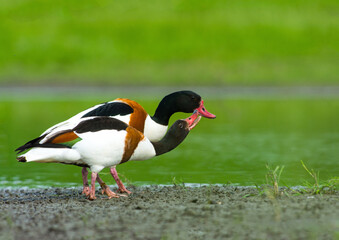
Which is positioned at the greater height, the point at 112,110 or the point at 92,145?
the point at 112,110

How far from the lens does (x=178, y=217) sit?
732 cm

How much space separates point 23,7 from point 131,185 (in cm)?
6133

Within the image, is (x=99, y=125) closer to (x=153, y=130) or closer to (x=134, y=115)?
(x=134, y=115)

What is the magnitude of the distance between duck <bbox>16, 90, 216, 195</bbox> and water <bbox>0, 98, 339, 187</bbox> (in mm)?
705

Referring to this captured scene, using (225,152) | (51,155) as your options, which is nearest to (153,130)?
(51,155)

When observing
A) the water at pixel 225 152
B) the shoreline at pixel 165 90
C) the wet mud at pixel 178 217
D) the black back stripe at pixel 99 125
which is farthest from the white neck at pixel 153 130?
the shoreline at pixel 165 90

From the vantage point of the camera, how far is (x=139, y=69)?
5347 cm

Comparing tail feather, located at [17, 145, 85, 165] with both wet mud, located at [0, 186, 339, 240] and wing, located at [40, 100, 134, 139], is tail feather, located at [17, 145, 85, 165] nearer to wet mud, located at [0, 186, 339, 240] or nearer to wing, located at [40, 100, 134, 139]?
wet mud, located at [0, 186, 339, 240]

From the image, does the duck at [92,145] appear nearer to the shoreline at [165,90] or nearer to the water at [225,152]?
the water at [225,152]

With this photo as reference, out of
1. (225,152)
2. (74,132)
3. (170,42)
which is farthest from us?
(170,42)

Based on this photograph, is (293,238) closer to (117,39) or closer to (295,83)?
(295,83)

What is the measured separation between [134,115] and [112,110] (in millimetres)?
323

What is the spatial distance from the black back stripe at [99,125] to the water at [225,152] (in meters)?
1.06

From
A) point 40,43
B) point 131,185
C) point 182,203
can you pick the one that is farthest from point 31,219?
point 40,43
